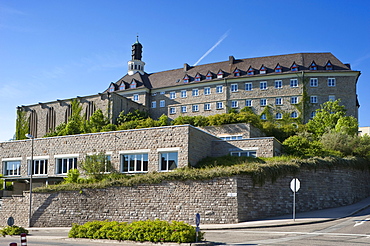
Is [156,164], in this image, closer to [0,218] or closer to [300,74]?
[0,218]

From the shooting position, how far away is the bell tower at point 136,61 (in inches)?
3231

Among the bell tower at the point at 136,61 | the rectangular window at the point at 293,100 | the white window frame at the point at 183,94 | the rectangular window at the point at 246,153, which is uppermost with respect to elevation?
the bell tower at the point at 136,61

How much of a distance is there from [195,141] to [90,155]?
904 cm

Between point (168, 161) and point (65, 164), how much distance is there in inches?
411

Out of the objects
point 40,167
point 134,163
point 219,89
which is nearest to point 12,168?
point 40,167

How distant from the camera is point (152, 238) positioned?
1642cm

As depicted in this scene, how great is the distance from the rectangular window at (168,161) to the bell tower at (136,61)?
51.8 metres

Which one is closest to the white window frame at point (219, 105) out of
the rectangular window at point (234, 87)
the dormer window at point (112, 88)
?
the rectangular window at point (234, 87)

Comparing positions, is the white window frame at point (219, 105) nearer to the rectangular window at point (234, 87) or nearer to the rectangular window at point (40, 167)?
the rectangular window at point (234, 87)

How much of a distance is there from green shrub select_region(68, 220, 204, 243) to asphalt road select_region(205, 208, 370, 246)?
1.39 metres

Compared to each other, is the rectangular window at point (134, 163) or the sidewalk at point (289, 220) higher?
the rectangular window at point (134, 163)

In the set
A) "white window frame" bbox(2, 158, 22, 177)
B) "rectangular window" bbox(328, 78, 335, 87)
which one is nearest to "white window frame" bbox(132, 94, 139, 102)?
"rectangular window" bbox(328, 78, 335, 87)

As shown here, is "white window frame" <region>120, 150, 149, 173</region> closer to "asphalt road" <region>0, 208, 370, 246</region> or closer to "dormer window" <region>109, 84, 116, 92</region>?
"asphalt road" <region>0, 208, 370, 246</region>

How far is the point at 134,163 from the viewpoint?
31.7 meters
